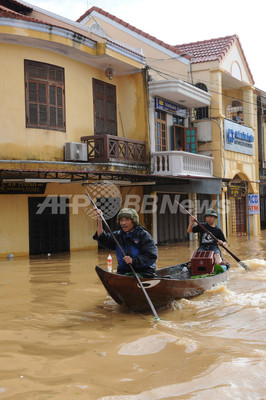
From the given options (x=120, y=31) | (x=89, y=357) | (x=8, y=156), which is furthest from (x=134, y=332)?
(x=120, y=31)

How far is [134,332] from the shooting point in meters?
6.13

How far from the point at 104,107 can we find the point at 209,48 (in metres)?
7.51

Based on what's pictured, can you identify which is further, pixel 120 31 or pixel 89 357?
pixel 120 31

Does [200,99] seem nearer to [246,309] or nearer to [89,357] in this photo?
[246,309]

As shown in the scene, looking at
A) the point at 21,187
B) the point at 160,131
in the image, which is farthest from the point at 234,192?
the point at 21,187

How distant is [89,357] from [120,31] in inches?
719

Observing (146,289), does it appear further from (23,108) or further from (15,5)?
(15,5)

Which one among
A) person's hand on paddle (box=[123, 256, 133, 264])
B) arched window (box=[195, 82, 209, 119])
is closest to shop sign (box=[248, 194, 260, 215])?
arched window (box=[195, 82, 209, 119])

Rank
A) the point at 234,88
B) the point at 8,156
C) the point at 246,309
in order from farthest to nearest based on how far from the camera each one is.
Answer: the point at 234,88 < the point at 8,156 < the point at 246,309

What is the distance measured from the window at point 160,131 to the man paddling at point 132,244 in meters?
11.5

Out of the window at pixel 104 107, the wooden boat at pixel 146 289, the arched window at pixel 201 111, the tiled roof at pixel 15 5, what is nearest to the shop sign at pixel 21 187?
the window at pixel 104 107

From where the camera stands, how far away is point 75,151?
48.0ft

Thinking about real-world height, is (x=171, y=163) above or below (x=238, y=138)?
below

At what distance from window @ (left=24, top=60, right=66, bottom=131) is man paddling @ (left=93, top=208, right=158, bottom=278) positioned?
765 cm
